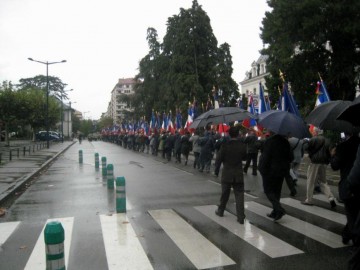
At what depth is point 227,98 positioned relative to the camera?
4259cm

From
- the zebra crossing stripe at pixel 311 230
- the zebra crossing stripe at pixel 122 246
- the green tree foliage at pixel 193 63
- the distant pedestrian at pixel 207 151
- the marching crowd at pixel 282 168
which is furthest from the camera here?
the green tree foliage at pixel 193 63

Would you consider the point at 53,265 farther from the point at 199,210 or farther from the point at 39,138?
the point at 39,138

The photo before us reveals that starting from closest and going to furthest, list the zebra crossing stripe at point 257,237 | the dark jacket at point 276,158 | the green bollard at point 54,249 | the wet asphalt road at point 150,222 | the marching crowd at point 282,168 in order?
the green bollard at point 54,249, the wet asphalt road at point 150,222, the marching crowd at point 282,168, the zebra crossing stripe at point 257,237, the dark jacket at point 276,158

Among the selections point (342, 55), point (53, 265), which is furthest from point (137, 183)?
point (342, 55)

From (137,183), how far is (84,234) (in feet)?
21.1

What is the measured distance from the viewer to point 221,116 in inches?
485

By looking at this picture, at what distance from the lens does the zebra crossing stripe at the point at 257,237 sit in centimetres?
562

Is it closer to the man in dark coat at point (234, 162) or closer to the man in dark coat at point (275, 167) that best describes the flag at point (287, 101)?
the man in dark coat at point (275, 167)

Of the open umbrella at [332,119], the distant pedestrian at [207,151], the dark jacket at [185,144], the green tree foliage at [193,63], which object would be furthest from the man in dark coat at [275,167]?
the green tree foliage at [193,63]

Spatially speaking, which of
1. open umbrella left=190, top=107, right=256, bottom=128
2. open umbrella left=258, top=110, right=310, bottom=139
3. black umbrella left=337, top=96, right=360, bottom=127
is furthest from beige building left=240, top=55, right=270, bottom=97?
black umbrella left=337, top=96, right=360, bottom=127

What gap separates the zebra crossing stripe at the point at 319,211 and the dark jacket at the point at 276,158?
4.34 ft

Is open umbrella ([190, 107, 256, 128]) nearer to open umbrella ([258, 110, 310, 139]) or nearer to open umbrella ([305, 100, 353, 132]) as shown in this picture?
open umbrella ([258, 110, 310, 139])

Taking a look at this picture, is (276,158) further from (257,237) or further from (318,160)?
(318,160)

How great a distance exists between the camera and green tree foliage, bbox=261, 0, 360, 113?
2120 cm
